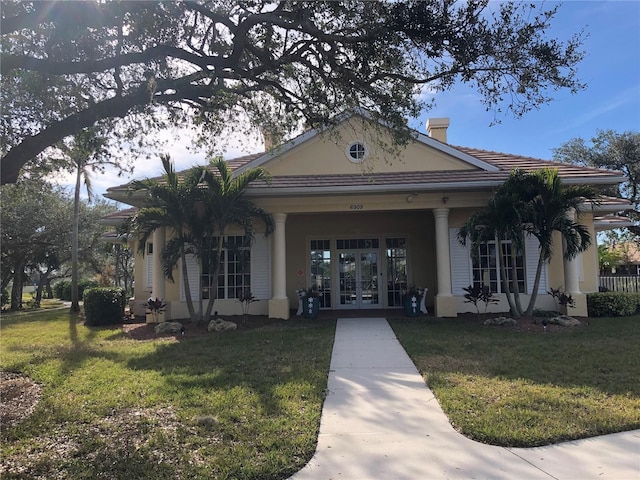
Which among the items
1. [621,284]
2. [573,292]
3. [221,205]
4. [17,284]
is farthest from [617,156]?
[17,284]

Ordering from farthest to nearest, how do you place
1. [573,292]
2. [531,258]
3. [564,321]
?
1. [531,258]
2. [573,292]
3. [564,321]

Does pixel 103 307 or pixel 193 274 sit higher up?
pixel 193 274

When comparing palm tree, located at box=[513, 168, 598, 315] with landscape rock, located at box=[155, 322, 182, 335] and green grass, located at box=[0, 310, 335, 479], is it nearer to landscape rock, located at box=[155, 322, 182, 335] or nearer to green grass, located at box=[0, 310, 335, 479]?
green grass, located at box=[0, 310, 335, 479]

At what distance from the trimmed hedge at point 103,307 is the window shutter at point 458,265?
1038cm

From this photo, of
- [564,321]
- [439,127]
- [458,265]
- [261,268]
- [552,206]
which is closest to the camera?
[552,206]

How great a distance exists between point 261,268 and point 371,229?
4020 millimetres

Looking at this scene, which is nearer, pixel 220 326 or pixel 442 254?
pixel 220 326

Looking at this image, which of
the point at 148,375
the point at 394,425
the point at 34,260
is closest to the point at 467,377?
the point at 394,425

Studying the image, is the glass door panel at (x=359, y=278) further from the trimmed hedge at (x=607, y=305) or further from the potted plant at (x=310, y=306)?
the trimmed hedge at (x=607, y=305)

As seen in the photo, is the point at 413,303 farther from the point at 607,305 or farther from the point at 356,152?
the point at 607,305

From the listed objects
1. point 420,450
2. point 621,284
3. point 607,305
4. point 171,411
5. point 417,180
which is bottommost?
point 420,450

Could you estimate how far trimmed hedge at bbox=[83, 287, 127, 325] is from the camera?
1370 centimetres

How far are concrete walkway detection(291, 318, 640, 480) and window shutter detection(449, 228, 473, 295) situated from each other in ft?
26.3

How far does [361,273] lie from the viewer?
15.4 m
